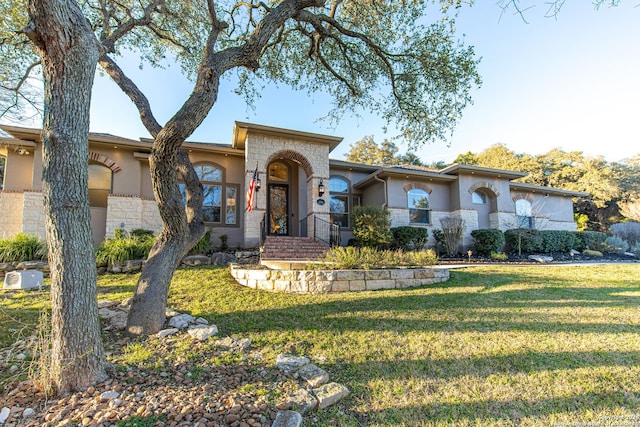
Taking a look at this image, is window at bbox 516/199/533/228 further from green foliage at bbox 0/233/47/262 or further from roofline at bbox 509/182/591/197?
green foliage at bbox 0/233/47/262

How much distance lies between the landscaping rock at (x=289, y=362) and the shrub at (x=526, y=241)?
1334 centimetres

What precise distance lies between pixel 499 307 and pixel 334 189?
9612mm

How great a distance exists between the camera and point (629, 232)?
1709cm

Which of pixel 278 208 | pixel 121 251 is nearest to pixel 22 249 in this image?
pixel 121 251

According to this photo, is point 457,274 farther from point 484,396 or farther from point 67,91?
point 67,91

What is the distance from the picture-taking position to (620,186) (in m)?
22.4

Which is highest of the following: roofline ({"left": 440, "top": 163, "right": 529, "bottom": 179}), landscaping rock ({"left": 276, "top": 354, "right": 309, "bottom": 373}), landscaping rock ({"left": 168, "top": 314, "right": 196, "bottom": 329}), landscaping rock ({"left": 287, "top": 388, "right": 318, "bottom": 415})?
roofline ({"left": 440, "top": 163, "right": 529, "bottom": 179})

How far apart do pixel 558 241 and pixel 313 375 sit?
51.6ft

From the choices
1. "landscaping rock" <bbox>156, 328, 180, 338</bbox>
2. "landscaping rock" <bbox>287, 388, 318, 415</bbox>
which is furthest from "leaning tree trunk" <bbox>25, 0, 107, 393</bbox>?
"landscaping rock" <bbox>287, 388, 318, 415</bbox>

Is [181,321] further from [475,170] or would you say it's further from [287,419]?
[475,170]

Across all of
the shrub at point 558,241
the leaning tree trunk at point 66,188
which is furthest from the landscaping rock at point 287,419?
the shrub at point 558,241

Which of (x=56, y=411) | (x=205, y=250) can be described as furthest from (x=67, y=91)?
(x=205, y=250)

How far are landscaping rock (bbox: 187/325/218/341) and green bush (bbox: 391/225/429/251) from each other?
9.37 metres

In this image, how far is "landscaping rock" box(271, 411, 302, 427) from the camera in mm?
2248
